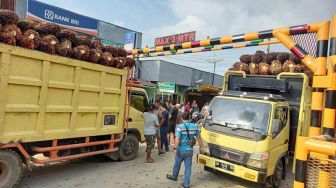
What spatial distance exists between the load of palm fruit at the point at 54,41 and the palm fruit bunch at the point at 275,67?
394 cm

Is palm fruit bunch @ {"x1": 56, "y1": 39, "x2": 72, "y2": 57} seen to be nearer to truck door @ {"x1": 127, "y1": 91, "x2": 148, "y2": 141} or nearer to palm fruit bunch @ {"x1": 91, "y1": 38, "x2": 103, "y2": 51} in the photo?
palm fruit bunch @ {"x1": 91, "y1": 38, "x2": 103, "y2": 51}

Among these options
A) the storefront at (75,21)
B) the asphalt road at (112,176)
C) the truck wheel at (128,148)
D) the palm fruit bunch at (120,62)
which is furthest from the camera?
the storefront at (75,21)

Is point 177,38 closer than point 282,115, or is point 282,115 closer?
point 282,115

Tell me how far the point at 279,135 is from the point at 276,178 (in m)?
1.02

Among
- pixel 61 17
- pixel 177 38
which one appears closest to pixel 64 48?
pixel 61 17

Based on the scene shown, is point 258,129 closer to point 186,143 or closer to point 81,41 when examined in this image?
point 186,143

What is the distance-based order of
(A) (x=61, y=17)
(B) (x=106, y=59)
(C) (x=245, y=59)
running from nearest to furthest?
(B) (x=106, y=59) → (C) (x=245, y=59) → (A) (x=61, y=17)

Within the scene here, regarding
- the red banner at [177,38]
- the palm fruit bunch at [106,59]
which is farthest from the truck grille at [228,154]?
the red banner at [177,38]

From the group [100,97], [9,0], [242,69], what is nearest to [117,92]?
[100,97]

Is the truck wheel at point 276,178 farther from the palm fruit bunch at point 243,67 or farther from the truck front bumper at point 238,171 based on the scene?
the palm fruit bunch at point 243,67

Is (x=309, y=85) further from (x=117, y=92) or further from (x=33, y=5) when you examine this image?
(x=33, y=5)

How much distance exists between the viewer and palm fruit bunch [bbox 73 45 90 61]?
6.65 m

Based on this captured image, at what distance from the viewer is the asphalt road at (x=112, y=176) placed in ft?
21.5

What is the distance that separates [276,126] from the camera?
267 inches
